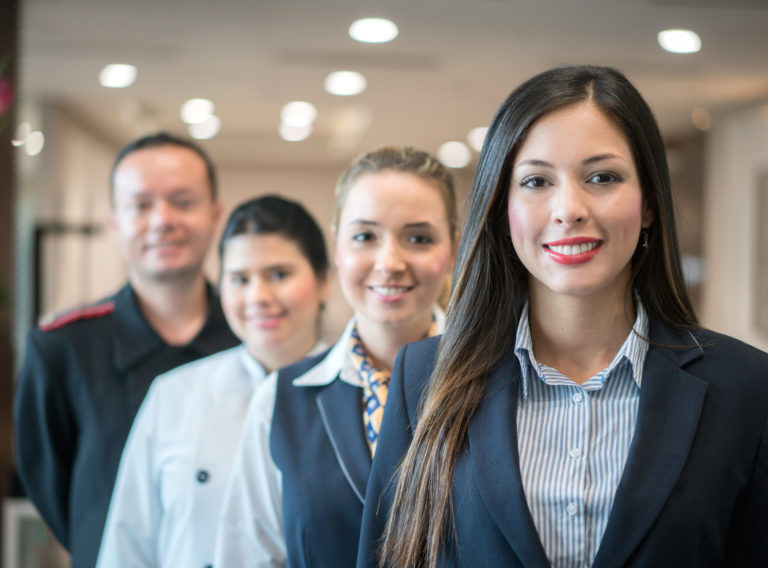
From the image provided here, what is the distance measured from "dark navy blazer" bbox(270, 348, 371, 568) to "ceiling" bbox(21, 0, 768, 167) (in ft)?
9.90

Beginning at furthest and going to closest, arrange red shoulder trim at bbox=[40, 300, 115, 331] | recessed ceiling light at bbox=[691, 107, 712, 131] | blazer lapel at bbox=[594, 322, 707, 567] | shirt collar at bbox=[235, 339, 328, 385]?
recessed ceiling light at bbox=[691, 107, 712, 131] → red shoulder trim at bbox=[40, 300, 115, 331] → shirt collar at bbox=[235, 339, 328, 385] → blazer lapel at bbox=[594, 322, 707, 567]

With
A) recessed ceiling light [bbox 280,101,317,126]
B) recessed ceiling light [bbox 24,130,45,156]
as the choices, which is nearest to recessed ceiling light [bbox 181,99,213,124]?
recessed ceiling light [bbox 280,101,317,126]

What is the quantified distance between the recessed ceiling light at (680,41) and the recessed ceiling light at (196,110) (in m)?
3.67

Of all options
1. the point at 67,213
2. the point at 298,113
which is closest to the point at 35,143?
the point at 67,213

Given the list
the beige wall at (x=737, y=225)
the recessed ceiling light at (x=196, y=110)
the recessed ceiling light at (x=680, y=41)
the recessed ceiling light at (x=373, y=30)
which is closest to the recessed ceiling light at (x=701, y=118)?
the beige wall at (x=737, y=225)

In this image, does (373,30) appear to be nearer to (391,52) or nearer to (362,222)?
(391,52)

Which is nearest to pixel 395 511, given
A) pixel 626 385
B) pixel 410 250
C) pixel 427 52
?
pixel 626 385

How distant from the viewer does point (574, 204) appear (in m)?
1.15

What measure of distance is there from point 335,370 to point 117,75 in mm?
4712

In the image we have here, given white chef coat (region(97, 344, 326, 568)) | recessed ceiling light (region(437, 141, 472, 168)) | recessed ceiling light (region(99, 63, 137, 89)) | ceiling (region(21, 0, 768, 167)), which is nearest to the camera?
white chef coat (region(97, 344, 326, 568))

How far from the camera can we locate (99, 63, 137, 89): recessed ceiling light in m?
5.40

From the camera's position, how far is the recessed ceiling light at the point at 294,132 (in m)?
8.20

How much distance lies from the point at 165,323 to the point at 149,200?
0.36 metres

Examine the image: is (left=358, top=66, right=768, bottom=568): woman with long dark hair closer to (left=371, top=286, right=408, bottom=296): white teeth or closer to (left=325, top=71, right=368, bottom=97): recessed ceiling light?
(left=371, top=286, right=408, bottom=296): white teeth
